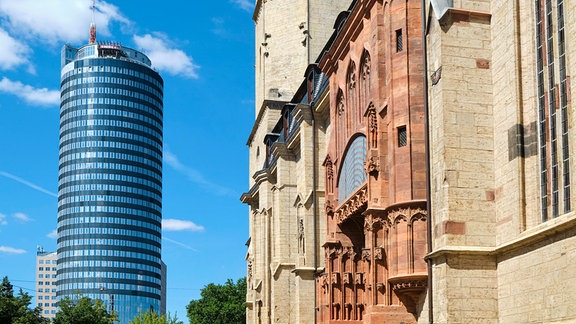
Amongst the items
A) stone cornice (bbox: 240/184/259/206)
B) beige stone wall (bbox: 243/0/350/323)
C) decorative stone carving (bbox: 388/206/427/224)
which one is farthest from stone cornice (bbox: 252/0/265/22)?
decorative stone carving (bbox: 388/206/427/224)

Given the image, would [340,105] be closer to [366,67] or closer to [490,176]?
[366,67]

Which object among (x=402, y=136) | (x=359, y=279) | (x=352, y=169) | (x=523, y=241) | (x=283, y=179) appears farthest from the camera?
(x=283, y=179)

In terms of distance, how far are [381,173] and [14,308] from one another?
1701 inches

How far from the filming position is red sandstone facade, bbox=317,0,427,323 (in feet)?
93.6

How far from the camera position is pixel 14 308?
65500 millimetres

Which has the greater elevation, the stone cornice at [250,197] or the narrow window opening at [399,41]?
the narrow window opening at [399,41]

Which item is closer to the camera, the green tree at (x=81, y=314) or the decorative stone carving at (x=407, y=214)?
the decorative stone carving at (x=407, y=214)

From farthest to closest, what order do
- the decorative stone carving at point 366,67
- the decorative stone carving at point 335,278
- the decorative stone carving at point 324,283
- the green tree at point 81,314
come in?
the green tree at point 81,314 < the decorative stone carving at point 324,283 < the decorative stone carving at point 335,278 < the decorative stone carving at point 366,67

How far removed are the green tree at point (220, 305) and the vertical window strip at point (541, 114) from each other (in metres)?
69.1

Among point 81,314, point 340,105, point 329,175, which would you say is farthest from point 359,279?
point 81,314

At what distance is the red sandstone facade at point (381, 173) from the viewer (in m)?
28.5

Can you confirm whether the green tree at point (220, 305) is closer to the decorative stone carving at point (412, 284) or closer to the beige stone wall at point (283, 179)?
the beige stone wall at point (283, 179)

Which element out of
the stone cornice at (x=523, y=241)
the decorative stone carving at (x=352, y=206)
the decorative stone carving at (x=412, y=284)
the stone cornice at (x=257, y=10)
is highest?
the stone cornice at (x=257, y=10)

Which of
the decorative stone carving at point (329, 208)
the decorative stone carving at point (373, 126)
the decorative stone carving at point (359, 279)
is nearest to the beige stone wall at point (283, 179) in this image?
the decorative stone carving at point (329, 208)
